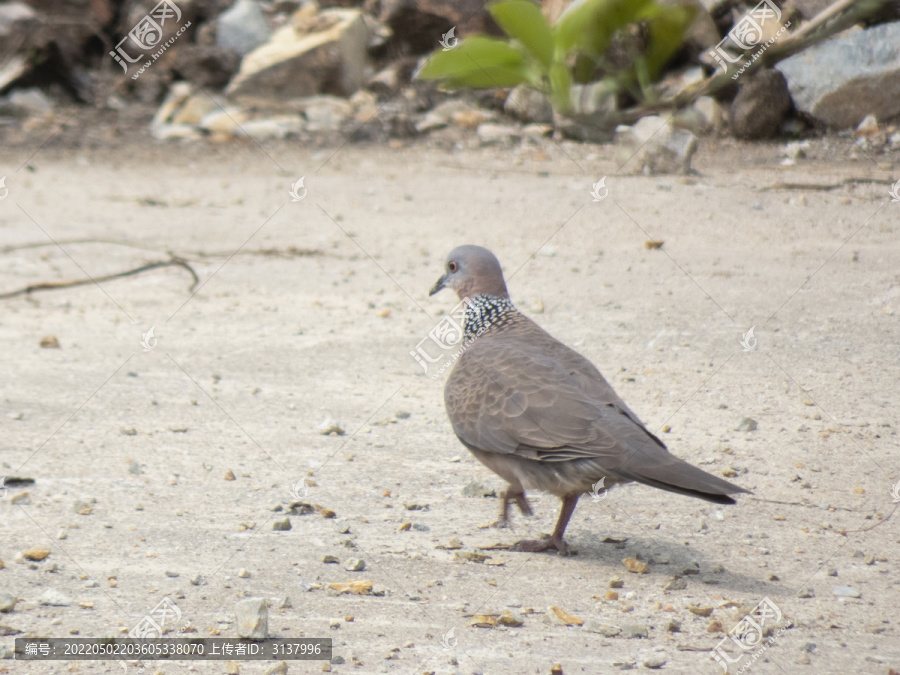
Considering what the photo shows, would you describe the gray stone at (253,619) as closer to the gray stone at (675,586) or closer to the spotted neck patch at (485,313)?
the gray stone at (675,586)

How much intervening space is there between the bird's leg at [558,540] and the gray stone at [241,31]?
12.1 metres

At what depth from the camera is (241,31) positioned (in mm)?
14008

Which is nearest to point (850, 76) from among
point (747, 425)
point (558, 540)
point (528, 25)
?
point (528, 25)

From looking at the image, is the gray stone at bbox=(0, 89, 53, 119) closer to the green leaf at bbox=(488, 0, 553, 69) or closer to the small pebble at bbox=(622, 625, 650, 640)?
the green leaf at bbox=(488, 0, 553, 69)

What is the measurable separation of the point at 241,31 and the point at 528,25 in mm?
6283

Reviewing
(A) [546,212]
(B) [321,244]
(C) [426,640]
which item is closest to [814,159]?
(A) [546,212]

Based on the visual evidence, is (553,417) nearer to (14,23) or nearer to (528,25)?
(528,25)

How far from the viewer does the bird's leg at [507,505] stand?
3416 millimetres

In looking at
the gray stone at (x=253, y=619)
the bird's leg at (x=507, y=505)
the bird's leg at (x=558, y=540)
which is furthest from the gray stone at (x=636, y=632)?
the gray stone at (x=253, y=619)

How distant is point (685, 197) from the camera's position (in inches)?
303

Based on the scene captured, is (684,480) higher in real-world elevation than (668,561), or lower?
higher

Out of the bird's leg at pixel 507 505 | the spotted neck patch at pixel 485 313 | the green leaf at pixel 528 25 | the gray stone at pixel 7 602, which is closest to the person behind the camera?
the gray stone at pixel 7 602

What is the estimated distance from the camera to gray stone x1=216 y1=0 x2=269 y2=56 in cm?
1400

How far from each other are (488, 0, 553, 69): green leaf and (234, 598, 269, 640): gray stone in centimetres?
731
